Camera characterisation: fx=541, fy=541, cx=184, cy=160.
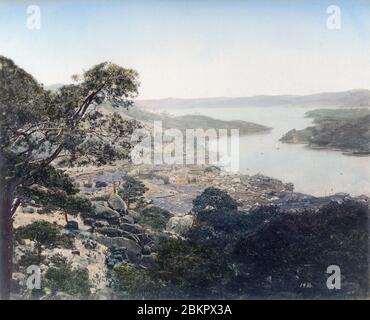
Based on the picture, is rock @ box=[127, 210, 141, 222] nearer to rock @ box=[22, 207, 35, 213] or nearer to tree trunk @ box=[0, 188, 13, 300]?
rock @ box=[22, 207, 35, 213]

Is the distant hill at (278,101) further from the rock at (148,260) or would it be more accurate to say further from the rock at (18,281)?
the rock at (18,281)

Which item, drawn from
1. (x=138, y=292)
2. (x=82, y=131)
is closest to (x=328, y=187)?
(x=138, y=292)

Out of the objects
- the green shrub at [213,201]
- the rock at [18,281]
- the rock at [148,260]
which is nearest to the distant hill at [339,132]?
the green shrub at [213,201]

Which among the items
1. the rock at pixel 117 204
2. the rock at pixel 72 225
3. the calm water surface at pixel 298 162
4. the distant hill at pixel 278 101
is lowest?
the rock at pixel 72 225

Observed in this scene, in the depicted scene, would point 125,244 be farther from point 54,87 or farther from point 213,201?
point 54,87

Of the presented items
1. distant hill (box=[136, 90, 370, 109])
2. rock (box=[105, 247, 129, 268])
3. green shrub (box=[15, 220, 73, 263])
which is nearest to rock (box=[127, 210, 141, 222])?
rock (box=[105, 247, 129, 268])
